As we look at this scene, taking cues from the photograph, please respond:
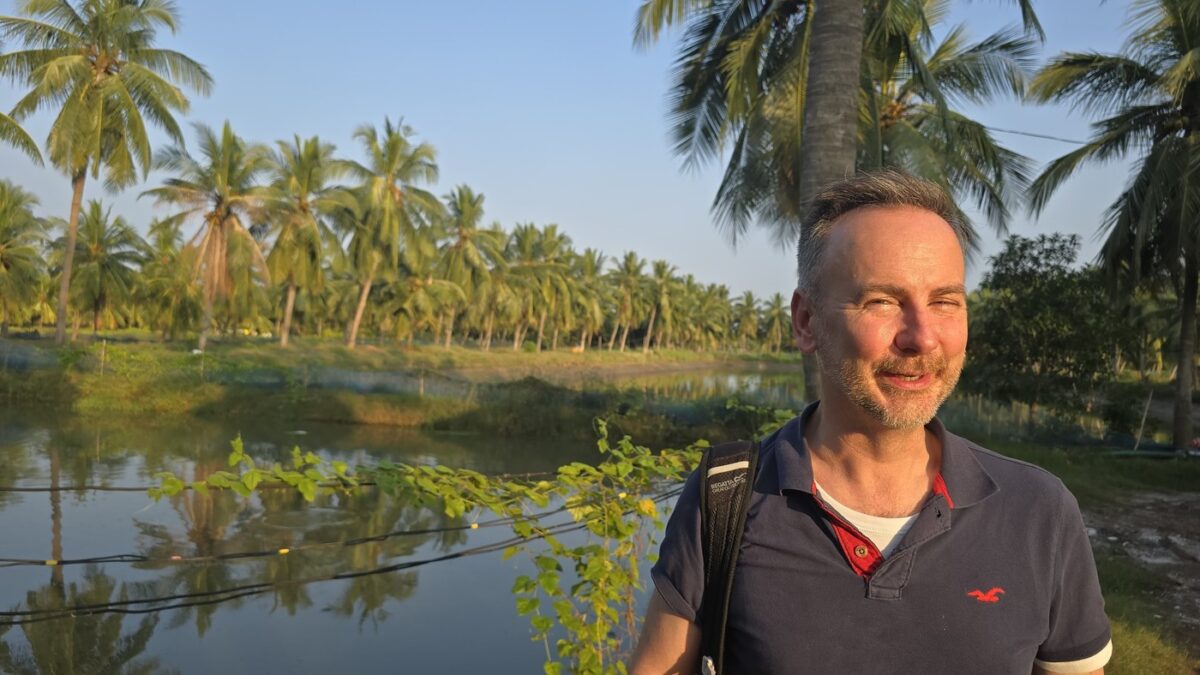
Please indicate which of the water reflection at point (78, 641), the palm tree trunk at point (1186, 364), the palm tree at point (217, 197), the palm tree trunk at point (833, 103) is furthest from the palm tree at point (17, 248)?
the palm tree trunk at point (1186, 364)

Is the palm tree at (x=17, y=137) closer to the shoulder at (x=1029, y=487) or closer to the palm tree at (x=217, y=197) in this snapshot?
the palm tree at (x=217, y=197)

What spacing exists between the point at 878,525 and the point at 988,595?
19 centimetres

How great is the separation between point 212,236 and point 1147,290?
27408 millimetres

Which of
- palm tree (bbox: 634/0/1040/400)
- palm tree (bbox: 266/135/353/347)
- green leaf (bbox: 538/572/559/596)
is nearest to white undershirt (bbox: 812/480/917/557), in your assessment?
green leaf (bbox: 538/572/559/596)

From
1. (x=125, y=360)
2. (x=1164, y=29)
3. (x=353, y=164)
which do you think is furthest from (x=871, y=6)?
(x=353, y=164)

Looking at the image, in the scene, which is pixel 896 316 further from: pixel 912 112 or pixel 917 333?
pixel 912 112

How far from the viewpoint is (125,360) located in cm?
1920

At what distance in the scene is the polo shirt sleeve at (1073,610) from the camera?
4.47ft

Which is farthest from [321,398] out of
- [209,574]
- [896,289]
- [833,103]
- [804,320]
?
[896,289]

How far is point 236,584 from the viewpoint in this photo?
24.5 feet

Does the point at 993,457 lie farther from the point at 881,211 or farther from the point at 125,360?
the point at 125,360

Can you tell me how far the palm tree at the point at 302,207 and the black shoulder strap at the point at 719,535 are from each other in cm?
3128

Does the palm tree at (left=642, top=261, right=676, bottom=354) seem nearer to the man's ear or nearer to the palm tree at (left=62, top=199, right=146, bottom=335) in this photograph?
the palm tree at (left=62, top=199, right=146, bottom=335)

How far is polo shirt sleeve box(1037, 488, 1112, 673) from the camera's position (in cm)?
136
